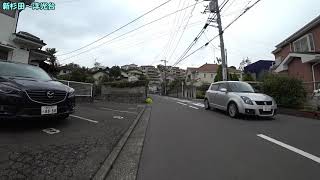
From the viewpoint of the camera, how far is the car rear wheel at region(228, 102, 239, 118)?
7.79 m

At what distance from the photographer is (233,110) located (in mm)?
7957

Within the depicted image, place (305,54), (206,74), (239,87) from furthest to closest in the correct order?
(206,74)
(305,54)
(239,87)

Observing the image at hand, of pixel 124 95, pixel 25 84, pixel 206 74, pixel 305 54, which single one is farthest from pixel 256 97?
pixel 206 74

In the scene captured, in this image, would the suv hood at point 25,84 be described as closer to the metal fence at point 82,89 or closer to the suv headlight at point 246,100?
the suv headlight at point 246,100

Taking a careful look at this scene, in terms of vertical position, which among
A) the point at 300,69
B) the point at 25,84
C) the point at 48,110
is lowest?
the point at 48,110

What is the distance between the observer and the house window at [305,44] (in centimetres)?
1650

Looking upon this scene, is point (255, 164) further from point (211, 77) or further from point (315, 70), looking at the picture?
point (211, 77)

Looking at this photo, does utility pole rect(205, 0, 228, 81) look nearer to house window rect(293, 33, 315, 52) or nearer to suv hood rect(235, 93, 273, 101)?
house window rect(293, 33, 315, 52)

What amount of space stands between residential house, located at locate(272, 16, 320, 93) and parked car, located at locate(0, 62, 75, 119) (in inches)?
554

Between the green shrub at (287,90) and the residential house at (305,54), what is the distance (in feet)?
16.9

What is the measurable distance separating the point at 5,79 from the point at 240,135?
5.46 metres

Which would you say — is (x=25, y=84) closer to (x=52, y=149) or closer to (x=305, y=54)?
(x=52, y=149)

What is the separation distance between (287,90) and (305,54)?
723 cm

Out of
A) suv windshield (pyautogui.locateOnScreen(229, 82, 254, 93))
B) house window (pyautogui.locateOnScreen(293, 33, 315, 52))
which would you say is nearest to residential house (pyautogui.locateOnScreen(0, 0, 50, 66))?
suv windshield (pyautogui.locateOnScreen(229, 82, 254, 93))
